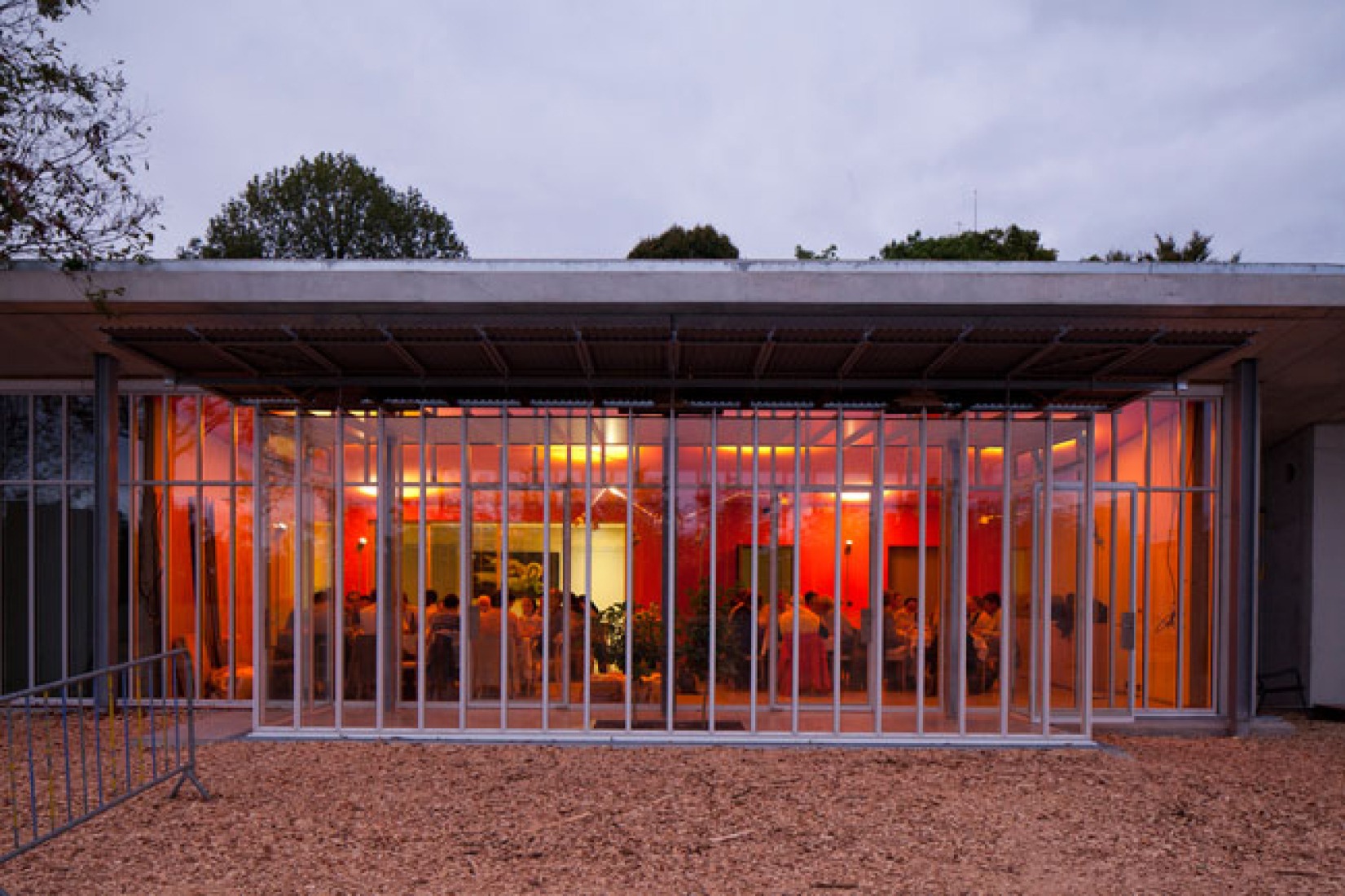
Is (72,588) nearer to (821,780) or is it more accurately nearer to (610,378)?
(610,378)

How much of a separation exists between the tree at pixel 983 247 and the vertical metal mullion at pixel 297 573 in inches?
982

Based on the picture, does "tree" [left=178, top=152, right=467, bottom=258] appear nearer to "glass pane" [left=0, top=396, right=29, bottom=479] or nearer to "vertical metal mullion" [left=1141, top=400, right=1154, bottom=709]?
"glass pane" [left=0, top=396, right=29, bottom=479]

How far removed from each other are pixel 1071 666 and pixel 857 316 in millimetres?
4464

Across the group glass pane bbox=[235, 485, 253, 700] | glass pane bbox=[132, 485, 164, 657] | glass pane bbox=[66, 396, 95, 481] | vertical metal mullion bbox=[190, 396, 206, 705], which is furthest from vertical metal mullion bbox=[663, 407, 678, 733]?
glass pane bbox=[66, 396, 95, 481]

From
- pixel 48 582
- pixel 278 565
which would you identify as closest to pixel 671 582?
pixel 278 565

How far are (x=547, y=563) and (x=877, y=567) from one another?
3.48m

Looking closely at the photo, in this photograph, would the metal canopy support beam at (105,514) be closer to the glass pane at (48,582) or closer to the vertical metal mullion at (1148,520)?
the glass pane at (48,582)

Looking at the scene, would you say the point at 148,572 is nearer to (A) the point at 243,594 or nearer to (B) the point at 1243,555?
(A) the point at 243,594

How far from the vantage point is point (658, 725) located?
10.6 m

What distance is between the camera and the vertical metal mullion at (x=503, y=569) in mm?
10555

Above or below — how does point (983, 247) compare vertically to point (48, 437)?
above

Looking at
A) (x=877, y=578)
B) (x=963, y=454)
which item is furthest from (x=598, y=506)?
(x=963, y=454)

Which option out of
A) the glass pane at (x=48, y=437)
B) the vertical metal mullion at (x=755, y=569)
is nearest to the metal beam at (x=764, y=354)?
the vertical metal mullion at (x=755, y=569)

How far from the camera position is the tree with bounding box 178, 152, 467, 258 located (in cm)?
3891
